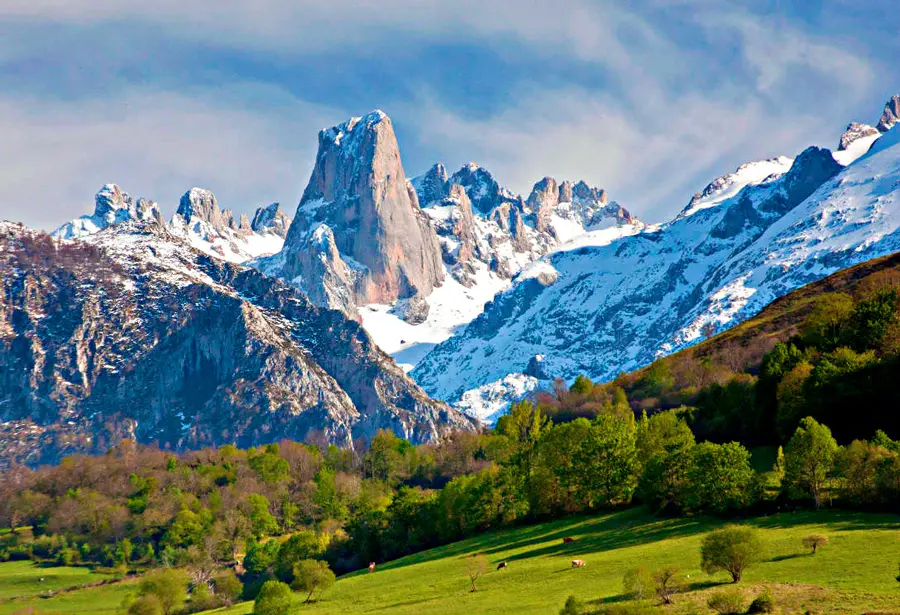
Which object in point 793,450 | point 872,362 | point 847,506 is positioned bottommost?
point 847,506

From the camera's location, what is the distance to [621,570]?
65.2 meters

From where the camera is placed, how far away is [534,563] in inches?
3073

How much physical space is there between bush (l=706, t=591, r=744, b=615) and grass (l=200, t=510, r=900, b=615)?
4.08ft

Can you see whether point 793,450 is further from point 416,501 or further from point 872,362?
point 416,501

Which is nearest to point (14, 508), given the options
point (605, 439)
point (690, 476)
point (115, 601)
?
point (115, 601)

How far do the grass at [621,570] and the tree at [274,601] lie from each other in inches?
106

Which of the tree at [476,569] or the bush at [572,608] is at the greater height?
the tree at [476,569]

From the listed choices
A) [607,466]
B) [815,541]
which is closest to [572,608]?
[815,541]

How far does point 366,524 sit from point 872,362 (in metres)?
77.0

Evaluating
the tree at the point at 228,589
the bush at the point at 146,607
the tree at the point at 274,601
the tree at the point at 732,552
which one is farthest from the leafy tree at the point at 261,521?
the tree at the point at 732,552

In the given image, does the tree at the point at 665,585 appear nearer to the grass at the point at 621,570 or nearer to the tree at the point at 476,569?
the grass at the point at 621,570

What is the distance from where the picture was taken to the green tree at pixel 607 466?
101875 mm

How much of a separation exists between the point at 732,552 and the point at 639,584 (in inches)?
287

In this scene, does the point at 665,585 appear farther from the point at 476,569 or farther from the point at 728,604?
the point at 476,569
